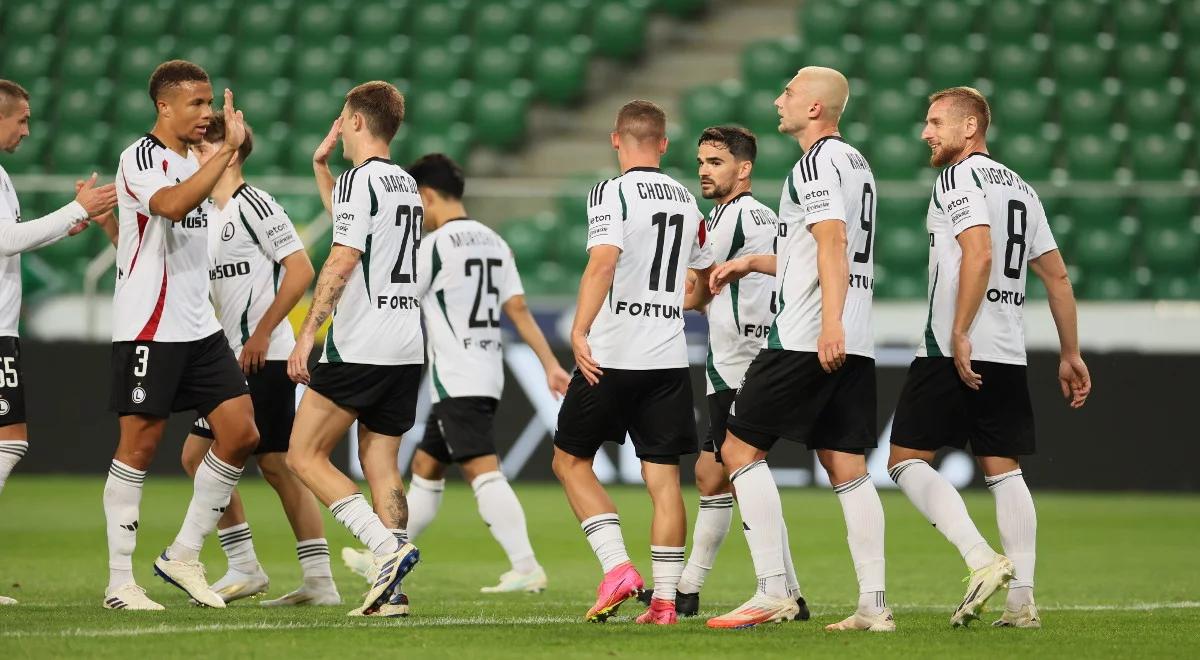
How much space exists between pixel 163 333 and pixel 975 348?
356 cm

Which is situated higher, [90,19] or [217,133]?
[90,19]

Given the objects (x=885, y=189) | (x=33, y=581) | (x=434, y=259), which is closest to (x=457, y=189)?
(x=434, y=259)

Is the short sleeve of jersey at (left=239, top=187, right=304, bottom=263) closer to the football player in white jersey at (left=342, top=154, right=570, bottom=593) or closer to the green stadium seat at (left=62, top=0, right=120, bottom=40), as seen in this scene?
the football player in white jersey at (left=342, top=154, right=570, bottom=593)

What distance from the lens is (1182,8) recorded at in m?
18.0

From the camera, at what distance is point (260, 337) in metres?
7.36

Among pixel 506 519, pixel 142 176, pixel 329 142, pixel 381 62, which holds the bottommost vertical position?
pixel 506 519

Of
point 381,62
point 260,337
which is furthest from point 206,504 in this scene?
point 381,62

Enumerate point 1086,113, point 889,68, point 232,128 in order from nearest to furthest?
point 232,128 → point 1086,113 → point 889,68

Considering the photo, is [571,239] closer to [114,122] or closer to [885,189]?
[885,189]

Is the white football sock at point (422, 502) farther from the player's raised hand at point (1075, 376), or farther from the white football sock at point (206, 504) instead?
the player's raised hand at point (1075, 376)

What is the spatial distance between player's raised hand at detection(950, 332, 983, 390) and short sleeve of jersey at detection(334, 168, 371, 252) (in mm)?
2555

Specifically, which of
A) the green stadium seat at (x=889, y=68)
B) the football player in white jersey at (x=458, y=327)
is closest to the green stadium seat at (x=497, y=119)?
the green stadium seat at (x=889, y=68)

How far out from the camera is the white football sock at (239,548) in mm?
7617

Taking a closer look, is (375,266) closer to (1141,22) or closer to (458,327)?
(458,327)
